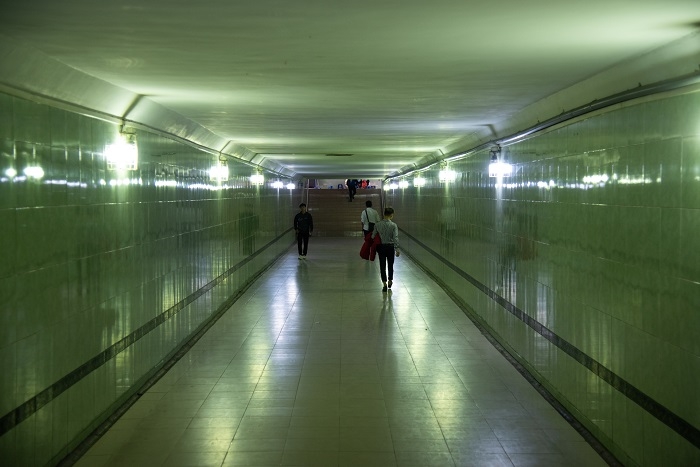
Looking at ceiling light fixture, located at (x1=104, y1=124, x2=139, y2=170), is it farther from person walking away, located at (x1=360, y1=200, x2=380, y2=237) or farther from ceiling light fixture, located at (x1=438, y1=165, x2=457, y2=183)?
person walking away, located at (x1=360, y1=200, x2=380, y2=237)

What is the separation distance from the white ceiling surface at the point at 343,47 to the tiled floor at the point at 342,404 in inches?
114

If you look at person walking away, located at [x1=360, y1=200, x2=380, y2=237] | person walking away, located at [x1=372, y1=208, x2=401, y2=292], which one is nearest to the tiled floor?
person walking away, located at [x1=372, y1=208, x2=401, y2=292]

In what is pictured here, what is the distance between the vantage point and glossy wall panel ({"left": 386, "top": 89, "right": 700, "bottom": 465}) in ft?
15.6

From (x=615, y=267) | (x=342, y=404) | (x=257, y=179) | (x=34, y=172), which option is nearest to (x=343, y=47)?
(x=34, y=172)

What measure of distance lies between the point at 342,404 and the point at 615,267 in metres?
2.82

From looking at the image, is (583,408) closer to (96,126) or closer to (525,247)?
(525,247)

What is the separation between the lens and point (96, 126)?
22.3ft

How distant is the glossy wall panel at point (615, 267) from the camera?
476cm

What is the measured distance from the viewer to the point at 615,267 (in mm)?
5941

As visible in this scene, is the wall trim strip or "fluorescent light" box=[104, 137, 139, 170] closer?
the wall trim strip

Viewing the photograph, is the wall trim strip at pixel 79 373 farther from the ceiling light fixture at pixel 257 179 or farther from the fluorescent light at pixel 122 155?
the ceiling light fixture at pixel 257 179

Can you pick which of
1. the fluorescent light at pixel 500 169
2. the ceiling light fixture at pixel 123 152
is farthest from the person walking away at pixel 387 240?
the ceiling light fixture at pixel 123 152

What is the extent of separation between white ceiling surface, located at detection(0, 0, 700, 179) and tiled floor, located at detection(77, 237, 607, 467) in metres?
2.90

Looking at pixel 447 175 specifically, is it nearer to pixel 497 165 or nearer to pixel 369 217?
pixel 497 165
